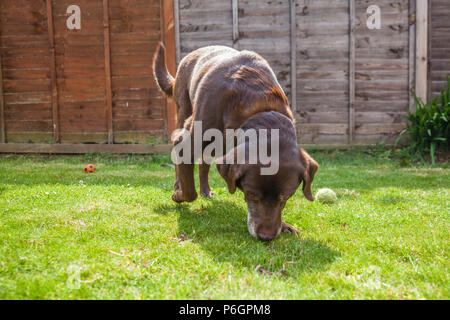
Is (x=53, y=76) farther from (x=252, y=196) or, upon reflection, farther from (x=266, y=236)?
(x=266, y=236)

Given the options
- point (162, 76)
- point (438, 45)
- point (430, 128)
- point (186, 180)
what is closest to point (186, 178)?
point (186, 180)

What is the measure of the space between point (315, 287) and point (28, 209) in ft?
A: 8.55

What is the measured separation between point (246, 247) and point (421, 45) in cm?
653

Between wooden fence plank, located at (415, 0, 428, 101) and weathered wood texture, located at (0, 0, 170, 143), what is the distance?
4915 millimetres

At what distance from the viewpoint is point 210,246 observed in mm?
2428

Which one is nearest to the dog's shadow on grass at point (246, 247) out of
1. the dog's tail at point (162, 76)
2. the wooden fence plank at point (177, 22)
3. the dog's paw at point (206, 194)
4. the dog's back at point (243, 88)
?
the dog's paw at point (206, 194)

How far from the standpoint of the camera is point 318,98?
7297 mm

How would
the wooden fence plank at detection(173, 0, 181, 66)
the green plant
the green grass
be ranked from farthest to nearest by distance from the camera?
the wooden fence plank at detection(173, 0, 181, 66)
the green plant
the green grass

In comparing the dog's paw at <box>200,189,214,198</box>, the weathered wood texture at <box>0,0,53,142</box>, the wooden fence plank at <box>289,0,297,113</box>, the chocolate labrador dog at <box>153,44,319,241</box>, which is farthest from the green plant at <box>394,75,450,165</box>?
the weathered wood texture at <box>0,0,53,142</box>

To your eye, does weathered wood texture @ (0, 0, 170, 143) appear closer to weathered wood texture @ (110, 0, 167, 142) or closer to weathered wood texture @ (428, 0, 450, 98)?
weathered wood texture @ (110, 0, 167, 142)

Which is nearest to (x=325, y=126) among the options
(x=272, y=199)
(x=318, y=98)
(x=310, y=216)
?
(x=318, y=98)

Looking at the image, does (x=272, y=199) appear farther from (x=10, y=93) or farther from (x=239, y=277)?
(x=10, y=93)

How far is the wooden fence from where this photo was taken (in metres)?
7.15

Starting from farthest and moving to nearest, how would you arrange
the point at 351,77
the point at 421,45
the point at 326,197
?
1. the point at 351,77
2. the point at 421,45
3. the point at 326,197
